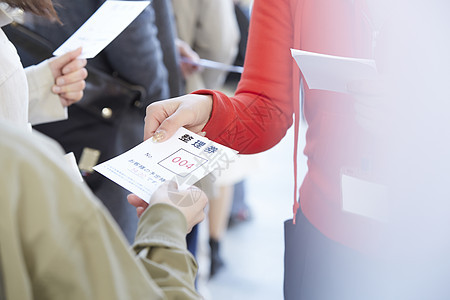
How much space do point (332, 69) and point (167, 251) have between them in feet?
1.28

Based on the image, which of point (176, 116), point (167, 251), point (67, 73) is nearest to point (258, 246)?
point (67, 73)

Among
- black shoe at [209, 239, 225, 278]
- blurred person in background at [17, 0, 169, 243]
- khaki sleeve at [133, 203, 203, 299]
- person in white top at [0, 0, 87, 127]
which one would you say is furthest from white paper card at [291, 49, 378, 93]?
black shoe at [209, 239, 225, 278]

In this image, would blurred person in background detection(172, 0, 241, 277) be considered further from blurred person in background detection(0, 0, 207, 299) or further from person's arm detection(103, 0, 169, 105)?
blurred person in background detection(0, 0, 207, 299)

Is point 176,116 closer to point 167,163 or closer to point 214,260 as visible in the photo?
point 167,163

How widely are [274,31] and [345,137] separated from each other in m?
0.25

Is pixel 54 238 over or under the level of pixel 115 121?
over

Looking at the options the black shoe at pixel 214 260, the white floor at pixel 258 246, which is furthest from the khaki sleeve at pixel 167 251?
the black shoe at pixel 214 260

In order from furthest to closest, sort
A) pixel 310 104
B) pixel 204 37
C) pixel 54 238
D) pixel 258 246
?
pixel 258 246
pixel 204 37
pixel 310 104
pixel 54 238

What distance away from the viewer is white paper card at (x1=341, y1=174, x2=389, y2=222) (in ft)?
2.67

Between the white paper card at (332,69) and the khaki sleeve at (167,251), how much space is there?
32cm

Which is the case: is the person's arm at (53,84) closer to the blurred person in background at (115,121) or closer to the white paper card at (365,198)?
the blurred person in background at (115,121)

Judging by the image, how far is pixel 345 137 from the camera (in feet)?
2.83

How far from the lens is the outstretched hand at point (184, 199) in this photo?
0.64m

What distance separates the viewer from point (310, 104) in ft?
2.92
